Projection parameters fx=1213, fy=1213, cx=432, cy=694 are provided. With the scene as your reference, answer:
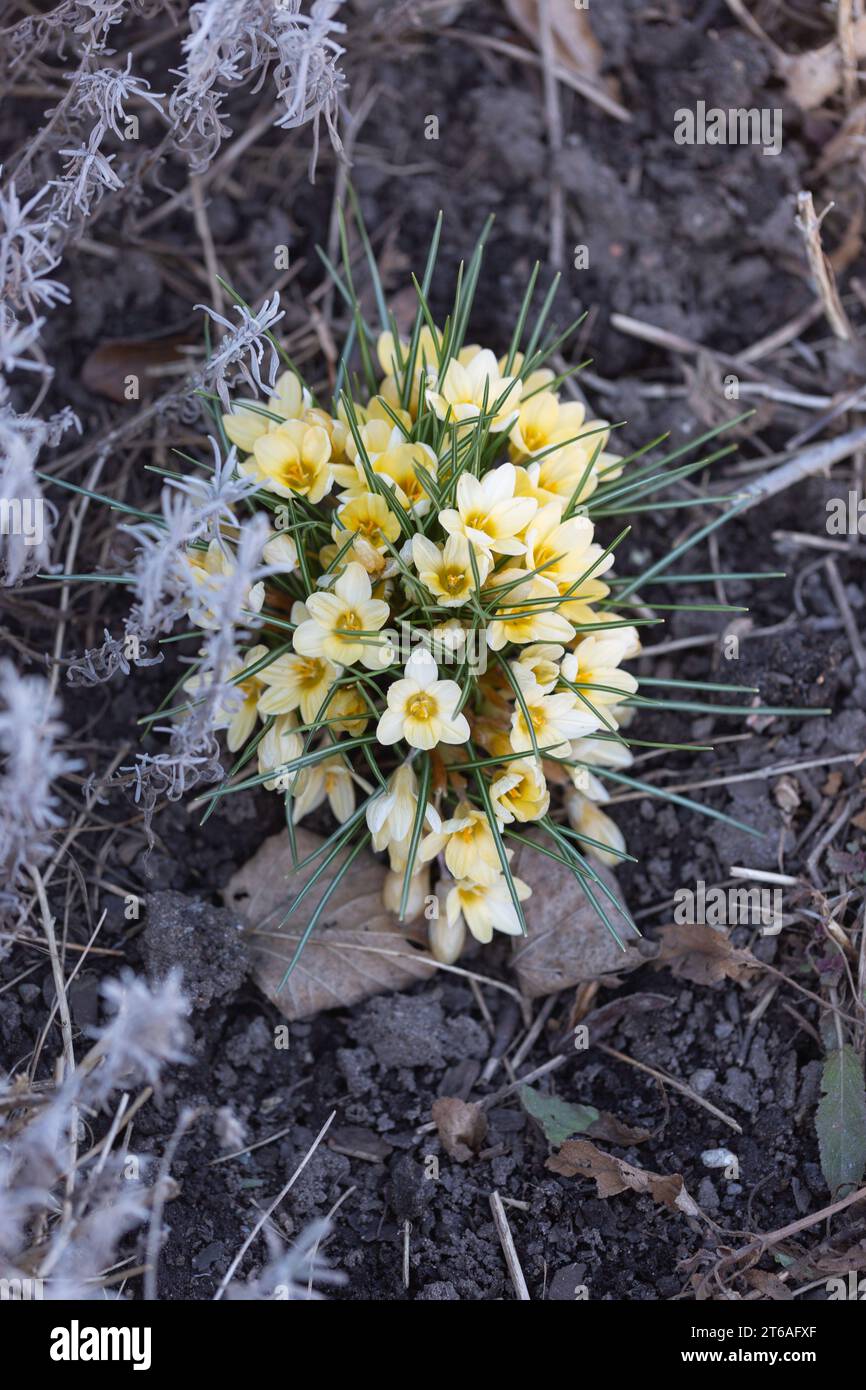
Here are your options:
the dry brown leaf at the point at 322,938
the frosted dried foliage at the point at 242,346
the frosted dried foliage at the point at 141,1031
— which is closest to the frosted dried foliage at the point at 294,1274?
the frosted dried foliage at the point at 141,1031

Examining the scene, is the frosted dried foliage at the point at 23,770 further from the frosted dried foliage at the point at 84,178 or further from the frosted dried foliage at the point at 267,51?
the frosted dried foliage at the point at 267,51

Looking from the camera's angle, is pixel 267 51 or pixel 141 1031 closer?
pixel 141 1031

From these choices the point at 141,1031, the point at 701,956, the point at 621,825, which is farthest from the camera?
the point at 621,825

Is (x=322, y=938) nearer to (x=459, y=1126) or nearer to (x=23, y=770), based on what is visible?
(x=459, y=1126)

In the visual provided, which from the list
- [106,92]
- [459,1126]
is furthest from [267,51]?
[459,1126]
